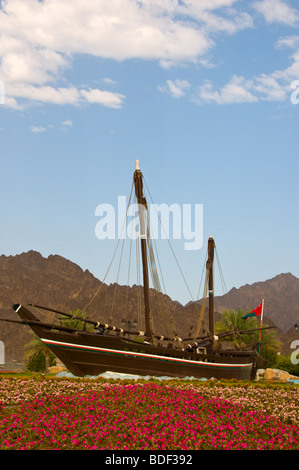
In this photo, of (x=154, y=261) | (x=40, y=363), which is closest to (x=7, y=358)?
(x=40, y=363)

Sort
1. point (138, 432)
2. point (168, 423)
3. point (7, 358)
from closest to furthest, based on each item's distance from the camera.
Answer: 1. point (138, 432)
2. point (168, 423)
3. point (7, 358)

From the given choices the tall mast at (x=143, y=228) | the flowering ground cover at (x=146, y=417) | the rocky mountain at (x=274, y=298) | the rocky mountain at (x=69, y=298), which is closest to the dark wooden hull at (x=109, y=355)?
the tall mast at (x=143, y=228)

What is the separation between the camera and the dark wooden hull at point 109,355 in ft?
90.2

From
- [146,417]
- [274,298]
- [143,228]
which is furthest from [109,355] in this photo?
[274,298]

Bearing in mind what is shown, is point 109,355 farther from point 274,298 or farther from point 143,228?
A: point 274,298

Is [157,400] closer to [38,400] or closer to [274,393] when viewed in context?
[38,400]

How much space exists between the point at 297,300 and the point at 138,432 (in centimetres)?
14719

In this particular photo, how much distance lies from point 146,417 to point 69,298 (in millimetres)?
106245

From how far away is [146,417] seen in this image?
615 inches

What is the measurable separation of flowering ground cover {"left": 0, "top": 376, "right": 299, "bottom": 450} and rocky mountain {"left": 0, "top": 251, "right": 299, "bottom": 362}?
69.9 metres

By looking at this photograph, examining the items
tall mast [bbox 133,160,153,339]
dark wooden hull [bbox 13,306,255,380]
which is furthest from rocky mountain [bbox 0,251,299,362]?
dark wooden hull [bbox 13,306,255,380]

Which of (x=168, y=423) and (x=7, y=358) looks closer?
(x=168, y=423)

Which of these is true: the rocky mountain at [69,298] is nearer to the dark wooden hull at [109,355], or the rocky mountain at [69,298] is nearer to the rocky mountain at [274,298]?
the rocky mountain at [274,298]
